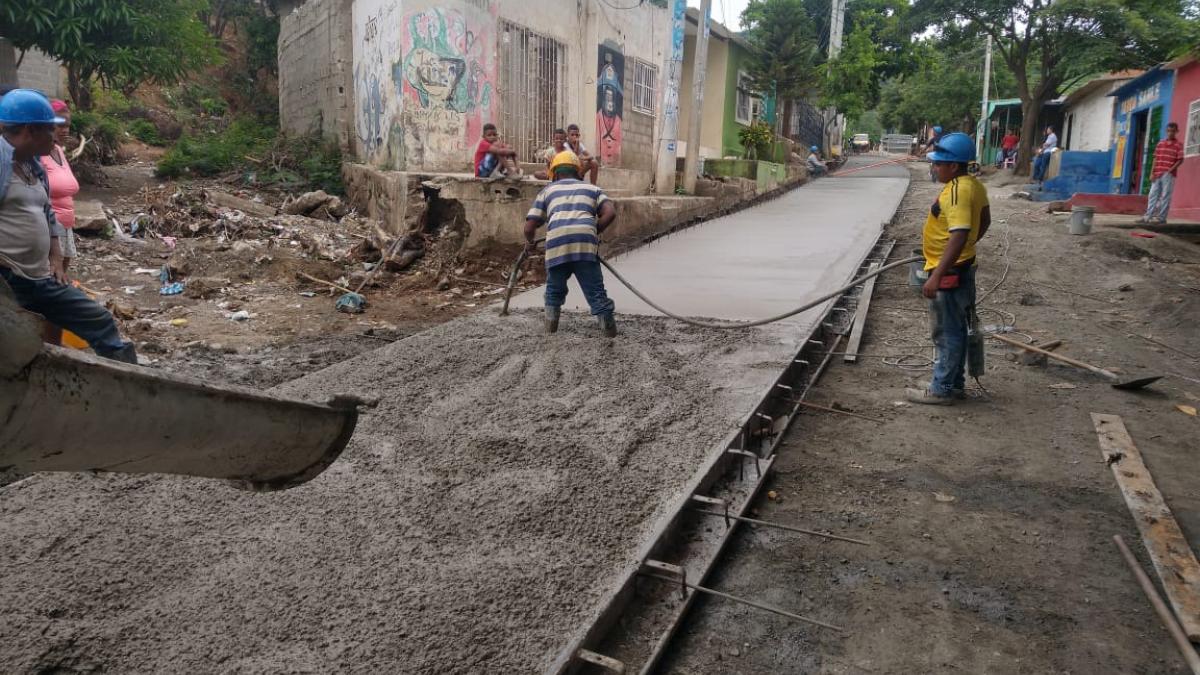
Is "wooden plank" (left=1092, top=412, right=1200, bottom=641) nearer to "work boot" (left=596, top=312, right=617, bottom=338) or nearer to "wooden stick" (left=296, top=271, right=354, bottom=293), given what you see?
"work boot" (left=596, top=312, right=617, bottom=338)

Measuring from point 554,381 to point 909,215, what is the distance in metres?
10.9

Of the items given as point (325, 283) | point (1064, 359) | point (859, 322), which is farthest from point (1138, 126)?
point (325, 283)

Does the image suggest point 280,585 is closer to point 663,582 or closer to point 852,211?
point 663,582

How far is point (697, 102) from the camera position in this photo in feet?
48.7

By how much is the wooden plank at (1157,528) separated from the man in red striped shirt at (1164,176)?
997 cm

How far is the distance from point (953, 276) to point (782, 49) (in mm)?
21641

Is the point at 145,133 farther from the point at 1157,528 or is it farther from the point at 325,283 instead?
the point at 1157,528

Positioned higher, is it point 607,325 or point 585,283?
point 585,283

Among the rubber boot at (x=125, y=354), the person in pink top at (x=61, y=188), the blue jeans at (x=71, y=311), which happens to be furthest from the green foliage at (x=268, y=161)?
the blue jeans at (x=71, y=311)

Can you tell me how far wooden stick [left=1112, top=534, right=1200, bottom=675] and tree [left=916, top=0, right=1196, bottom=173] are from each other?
1793cm

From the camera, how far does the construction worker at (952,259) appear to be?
4.53 m

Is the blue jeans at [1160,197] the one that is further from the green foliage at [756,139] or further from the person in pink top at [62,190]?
the person in pink top at [62,190]

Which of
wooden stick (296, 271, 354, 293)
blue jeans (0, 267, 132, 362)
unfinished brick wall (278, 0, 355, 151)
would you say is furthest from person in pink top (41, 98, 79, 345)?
unfinished brick wall (278, 0, 355, 151)

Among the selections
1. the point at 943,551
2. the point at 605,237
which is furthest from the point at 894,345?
the point at 605,237
